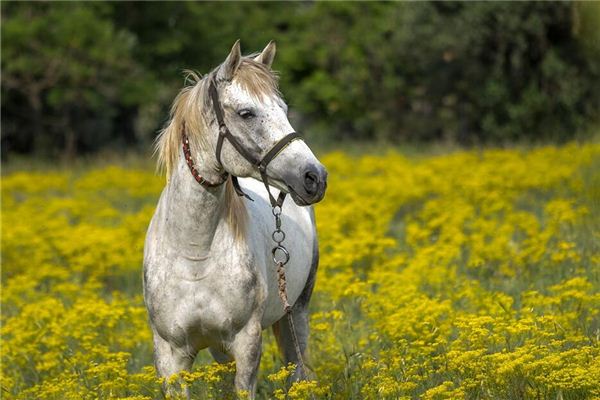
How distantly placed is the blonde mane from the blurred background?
513 inches

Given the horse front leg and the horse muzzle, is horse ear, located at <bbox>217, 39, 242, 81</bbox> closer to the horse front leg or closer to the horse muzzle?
the horse muzzle

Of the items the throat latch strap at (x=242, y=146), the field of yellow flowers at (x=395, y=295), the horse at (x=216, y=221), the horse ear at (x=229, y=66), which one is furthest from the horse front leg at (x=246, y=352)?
the horse ear at (x=229, y=66)

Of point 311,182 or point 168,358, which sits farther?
point 168,358

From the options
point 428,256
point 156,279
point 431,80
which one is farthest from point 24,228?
point 431,80

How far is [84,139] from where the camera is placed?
109 ft

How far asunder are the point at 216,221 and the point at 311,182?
0.71m

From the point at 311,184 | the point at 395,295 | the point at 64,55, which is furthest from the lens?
the point at 64,55

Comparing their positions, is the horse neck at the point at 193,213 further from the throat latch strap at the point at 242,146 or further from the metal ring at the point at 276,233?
the metal ring at the point at 276,233

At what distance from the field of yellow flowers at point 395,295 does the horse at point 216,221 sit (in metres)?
0.22

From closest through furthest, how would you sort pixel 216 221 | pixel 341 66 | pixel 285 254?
1. pixel 216 221
2. pixel 285 254
3. pixel 341 66

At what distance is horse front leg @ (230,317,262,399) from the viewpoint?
4.76 m

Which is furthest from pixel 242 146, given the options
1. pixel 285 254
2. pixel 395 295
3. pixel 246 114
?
pixel 395 295

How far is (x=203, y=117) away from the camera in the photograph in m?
4.69

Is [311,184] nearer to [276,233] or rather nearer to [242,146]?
[242,146]
